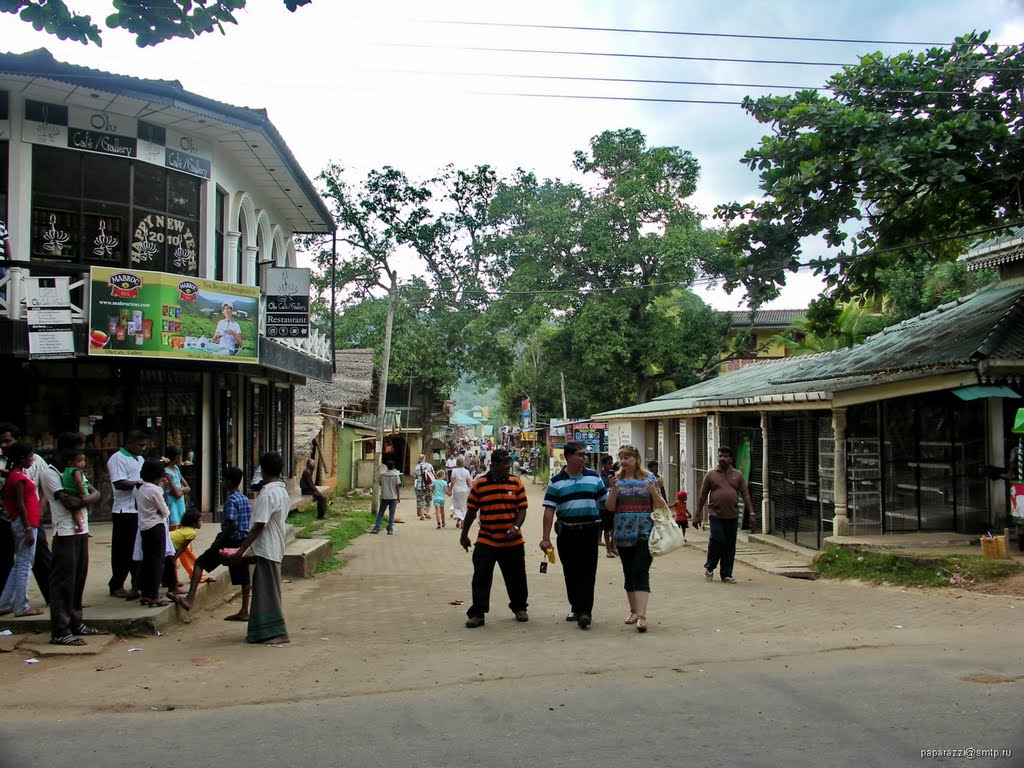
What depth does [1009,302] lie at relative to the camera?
13.6m

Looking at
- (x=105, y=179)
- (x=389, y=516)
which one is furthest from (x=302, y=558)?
(x=389, y=516)

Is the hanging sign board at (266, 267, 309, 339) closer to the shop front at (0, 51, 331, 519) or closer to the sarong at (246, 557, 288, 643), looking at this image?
the shop front at (0, 51, 331, 519)

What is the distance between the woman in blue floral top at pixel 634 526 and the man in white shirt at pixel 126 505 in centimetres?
467

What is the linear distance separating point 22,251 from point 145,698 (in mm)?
10291

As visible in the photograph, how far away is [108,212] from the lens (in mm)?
14945

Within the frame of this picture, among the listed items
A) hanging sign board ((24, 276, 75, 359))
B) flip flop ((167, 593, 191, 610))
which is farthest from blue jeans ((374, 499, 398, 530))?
flip flop ((167, 593, 191, 610))

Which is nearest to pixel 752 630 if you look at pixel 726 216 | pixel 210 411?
pixel 726 216

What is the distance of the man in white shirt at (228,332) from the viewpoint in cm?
1536

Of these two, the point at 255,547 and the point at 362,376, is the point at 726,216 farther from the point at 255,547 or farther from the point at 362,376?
the point at 362,376

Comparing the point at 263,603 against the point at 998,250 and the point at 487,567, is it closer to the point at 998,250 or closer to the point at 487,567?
the point at 487,567

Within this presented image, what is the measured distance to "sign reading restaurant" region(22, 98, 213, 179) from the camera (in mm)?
14266

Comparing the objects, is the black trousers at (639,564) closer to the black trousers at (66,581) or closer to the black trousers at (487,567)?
the black trousers at (487,567)

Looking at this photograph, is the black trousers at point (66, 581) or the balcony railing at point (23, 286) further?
the balcony railing at point (23, 286)
